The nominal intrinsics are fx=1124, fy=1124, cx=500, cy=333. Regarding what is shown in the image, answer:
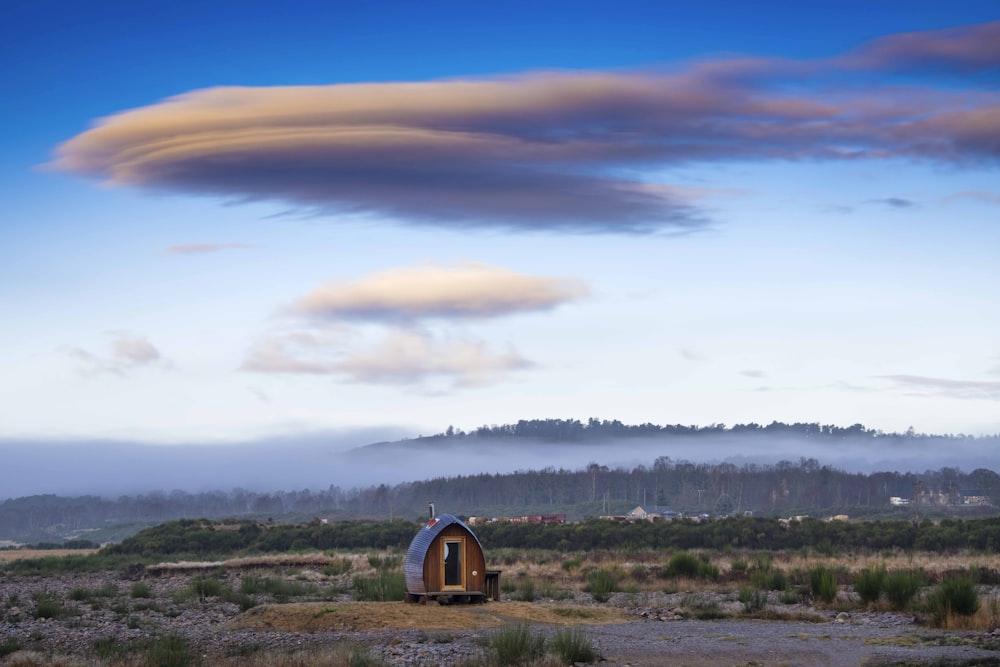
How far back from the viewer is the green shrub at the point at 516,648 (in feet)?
67.1

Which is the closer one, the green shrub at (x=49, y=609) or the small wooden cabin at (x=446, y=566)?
the small wooden cabin at (x=446, y=566)

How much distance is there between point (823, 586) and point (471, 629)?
38.0 feet

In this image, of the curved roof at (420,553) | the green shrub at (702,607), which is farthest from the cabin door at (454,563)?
the green shrub at (702,607)

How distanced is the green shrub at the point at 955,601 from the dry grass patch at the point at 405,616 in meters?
7.53

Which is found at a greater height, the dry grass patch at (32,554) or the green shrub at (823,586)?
the green shrub at (823,586)

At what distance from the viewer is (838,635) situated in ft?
80.6

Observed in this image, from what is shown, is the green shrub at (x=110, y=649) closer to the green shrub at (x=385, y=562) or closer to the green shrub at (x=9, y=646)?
the green shrub at (x=9, y=646)

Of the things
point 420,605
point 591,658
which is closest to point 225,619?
point 420,605

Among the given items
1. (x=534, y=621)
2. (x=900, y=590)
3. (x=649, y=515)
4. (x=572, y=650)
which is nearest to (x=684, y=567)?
(x=900, y=590)

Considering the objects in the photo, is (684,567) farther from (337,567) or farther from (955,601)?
(337,567)

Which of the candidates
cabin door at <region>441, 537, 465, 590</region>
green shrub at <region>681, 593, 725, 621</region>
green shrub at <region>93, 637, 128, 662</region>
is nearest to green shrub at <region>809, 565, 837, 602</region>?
green shrub at <region>681, 593, 725, 621</region>

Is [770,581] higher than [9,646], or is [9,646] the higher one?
[9,646]

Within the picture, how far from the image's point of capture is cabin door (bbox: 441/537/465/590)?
3122 centimetres

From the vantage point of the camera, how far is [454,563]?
31.6m
